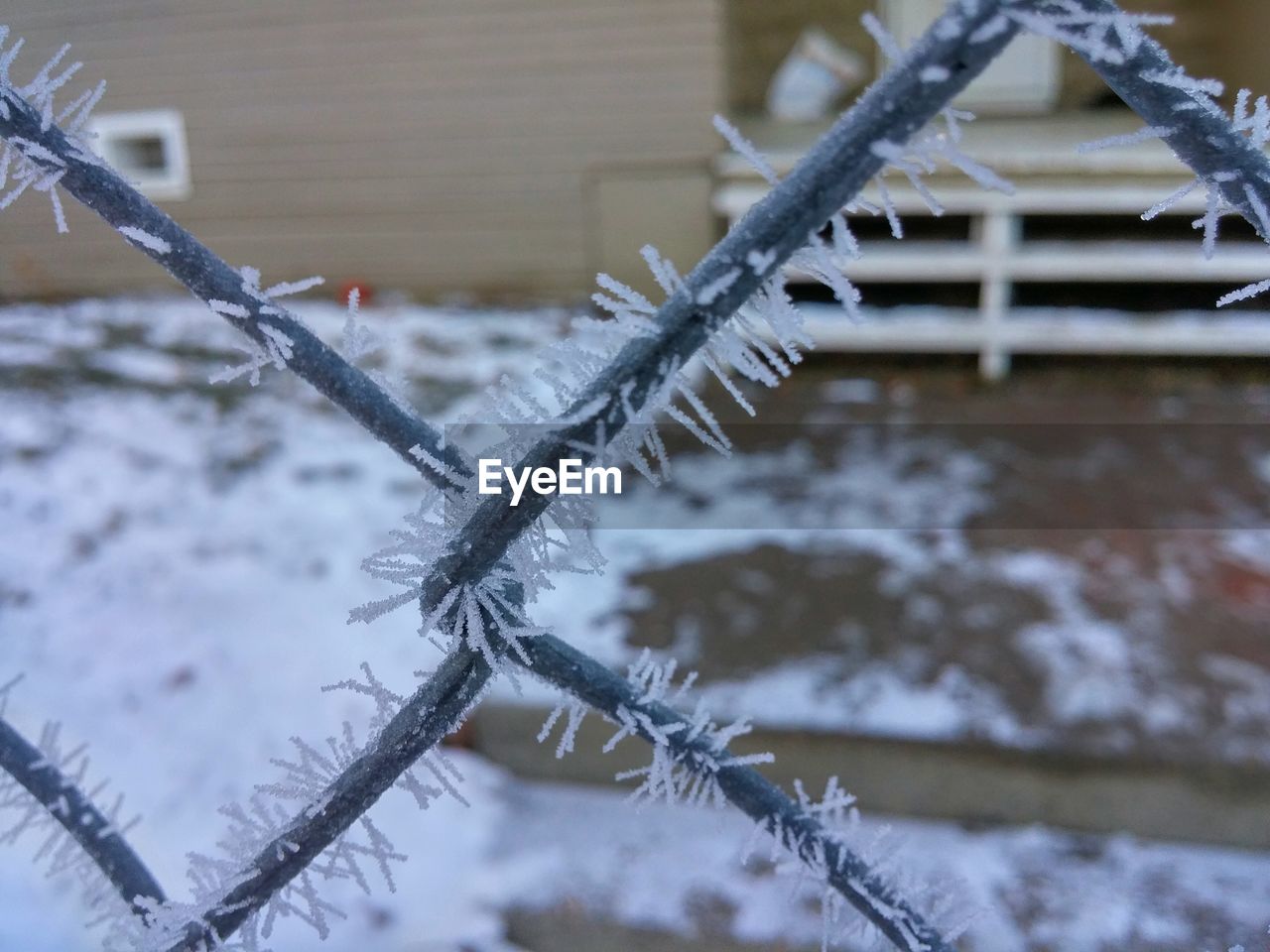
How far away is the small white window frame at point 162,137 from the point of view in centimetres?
464

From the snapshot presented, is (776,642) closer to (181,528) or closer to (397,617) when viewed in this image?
(397,617)

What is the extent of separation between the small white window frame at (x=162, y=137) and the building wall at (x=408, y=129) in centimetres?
5

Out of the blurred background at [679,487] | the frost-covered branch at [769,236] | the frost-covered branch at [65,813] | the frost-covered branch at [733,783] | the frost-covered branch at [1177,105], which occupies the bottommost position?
the frost-covered branch at [65,813]

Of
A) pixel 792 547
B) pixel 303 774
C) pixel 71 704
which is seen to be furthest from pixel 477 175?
pixel 303 774

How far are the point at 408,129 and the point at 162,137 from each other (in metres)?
1.27

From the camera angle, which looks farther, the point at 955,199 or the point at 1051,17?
the point at 955,199

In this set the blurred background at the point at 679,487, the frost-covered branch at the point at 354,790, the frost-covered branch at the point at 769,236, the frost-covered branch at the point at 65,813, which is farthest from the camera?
the blurred background at the point at 679,487

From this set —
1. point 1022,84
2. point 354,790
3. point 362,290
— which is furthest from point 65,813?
point 1022,84

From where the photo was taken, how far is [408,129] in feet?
15.0

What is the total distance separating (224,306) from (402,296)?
4.60 metres

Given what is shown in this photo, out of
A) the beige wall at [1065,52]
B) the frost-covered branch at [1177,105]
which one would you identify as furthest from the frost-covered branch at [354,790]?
the beige wall at [1065,52]

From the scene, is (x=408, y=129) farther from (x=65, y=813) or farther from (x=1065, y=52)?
(x=65, y=813)

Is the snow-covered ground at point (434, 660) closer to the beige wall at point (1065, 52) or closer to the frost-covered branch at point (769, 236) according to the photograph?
the frost-covered branch at point (769, 236)

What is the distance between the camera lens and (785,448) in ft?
11.3
